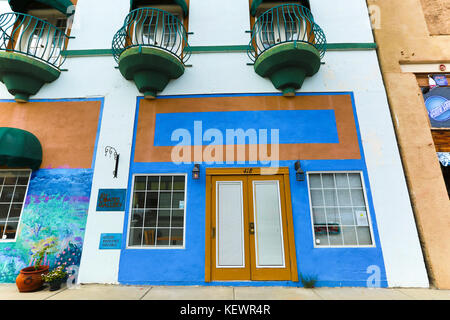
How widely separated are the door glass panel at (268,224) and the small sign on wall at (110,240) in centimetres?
315

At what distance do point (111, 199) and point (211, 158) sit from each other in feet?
8.39

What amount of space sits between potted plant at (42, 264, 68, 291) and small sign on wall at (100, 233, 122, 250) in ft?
2.69

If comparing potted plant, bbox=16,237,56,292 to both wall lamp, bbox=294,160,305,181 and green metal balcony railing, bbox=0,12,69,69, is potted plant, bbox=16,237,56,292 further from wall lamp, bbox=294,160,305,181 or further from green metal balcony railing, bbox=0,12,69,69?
wall lamp, bbox=294,160,305,181

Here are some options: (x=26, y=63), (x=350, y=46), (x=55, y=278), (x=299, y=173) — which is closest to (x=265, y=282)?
(x=299, y=173)

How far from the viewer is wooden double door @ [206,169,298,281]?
4512 millimetres

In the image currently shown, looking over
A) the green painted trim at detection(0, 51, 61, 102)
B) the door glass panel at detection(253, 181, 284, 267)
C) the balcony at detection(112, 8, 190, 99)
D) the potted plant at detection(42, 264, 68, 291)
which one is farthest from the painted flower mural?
the door glass panel at detection(253, 181, 284, 267)

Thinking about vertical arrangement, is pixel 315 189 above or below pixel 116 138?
below

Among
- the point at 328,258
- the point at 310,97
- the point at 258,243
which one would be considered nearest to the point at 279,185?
the point at 258,243

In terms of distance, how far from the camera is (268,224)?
4750 mm

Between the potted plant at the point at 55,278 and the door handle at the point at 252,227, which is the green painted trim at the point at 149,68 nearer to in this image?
the door handle at the point at 252,227

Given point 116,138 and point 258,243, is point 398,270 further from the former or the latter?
point 116,138

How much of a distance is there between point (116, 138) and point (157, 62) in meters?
2.18

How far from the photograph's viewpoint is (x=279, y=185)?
492cm

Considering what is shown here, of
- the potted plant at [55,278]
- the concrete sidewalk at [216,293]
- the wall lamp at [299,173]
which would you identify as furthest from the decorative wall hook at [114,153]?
the wall lamp at [299,173]
